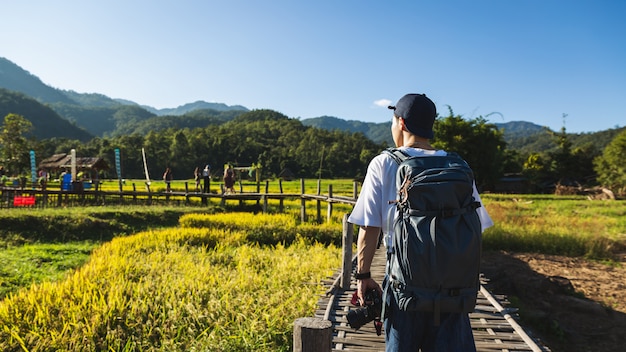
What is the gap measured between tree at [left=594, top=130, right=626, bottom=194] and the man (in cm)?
3707

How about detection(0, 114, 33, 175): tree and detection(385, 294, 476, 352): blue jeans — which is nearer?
detection(385, 294, 476, 352): blue jeans

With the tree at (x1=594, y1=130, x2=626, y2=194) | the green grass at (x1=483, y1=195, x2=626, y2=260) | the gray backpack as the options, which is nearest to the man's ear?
the gray backpack

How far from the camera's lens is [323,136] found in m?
74.4

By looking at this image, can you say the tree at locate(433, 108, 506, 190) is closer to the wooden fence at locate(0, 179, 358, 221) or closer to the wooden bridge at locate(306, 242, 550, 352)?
the wooden fence at locate(0, 179, 358, 221)

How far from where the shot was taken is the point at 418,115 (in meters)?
1.99

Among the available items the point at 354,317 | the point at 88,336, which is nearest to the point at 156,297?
the point at 88,336

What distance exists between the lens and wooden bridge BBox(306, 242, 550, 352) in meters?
3.71

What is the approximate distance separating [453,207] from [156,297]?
5.08m

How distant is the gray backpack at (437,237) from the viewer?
67.1 inches

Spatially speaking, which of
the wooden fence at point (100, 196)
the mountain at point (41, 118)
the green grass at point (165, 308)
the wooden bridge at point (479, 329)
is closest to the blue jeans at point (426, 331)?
the wooden bridge at point (479, 329)

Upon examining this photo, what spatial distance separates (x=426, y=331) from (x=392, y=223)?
52cm

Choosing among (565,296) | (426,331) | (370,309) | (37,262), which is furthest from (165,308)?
(565,296)

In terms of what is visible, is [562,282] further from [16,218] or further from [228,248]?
[16,218]

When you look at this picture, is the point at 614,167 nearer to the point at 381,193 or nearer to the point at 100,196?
the point at 100,196
